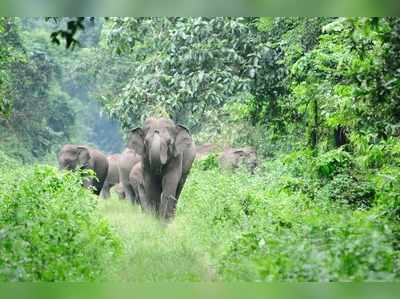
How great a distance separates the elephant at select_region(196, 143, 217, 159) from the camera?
1723 centimetres

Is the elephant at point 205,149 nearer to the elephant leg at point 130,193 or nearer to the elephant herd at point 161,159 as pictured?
the elephant leg at point 130,193

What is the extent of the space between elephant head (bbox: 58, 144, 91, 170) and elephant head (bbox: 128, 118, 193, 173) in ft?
11.9

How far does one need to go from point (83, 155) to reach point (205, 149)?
3.63 m

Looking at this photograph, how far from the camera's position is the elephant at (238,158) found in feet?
49.9

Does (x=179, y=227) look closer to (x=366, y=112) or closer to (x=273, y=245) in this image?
(x=366, y=112)

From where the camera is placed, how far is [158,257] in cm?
789

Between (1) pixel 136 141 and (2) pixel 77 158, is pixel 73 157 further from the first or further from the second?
(1) pixel 136 141

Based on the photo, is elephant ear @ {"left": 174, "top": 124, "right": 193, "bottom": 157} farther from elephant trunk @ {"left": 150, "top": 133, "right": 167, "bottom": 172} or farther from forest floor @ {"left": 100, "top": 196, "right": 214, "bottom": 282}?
forest floor @ {"left": 100, "top": 196, "right": 214, "bottom": 282}

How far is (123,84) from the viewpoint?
658 inches

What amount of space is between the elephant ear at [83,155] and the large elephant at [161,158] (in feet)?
11.8

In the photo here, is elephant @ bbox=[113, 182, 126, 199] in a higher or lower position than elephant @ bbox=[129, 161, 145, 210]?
higher

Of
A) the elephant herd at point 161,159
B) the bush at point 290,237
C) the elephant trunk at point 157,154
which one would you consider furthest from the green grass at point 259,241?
the elephant trunk at point 157,154

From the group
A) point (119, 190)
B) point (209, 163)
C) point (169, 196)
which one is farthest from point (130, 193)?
point (169, 196)

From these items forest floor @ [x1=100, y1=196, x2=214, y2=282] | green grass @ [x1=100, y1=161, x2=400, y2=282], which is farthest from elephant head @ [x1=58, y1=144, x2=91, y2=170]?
forest floor @ [x1=100, y1=196, x2=214, y2=282]
